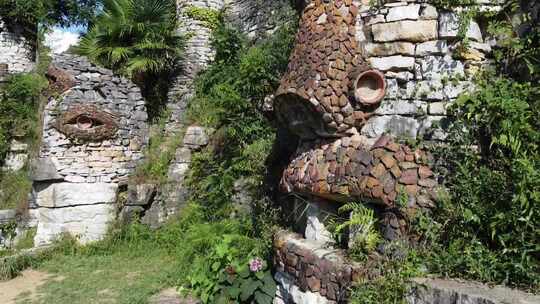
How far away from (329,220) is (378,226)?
601 mm

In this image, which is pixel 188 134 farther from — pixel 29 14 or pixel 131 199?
pixel 29 14

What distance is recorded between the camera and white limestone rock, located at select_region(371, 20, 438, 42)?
123 inches

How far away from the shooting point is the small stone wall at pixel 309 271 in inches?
115

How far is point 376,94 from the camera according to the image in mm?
3244

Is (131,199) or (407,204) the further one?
(131,199)

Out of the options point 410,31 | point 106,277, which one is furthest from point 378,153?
point 106,277

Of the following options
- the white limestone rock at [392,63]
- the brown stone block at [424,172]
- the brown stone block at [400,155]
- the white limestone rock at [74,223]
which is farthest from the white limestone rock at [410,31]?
the white limestone rock at [74,223]

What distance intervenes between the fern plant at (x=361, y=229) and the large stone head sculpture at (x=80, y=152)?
→ 19.2 ft

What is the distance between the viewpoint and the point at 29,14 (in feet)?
40.2

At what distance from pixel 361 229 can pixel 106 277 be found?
14.2 ft

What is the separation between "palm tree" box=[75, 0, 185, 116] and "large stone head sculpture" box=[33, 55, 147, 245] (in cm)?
141

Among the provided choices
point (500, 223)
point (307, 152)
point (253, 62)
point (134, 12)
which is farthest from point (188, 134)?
point (500, 223)

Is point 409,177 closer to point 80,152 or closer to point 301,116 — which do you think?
point 301,116

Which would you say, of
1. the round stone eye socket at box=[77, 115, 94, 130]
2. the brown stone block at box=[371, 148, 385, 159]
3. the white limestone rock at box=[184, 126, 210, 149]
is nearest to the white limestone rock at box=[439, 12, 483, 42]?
the brown stone block at box=[371, 148, 385, 159]
